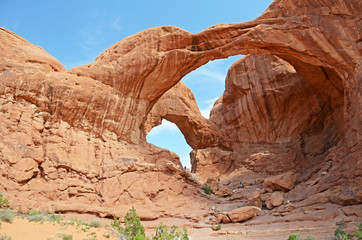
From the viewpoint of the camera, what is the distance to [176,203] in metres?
17.5

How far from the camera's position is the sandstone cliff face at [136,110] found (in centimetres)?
1555

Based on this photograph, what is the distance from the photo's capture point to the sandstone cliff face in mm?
15547

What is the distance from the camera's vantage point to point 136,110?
2125cm

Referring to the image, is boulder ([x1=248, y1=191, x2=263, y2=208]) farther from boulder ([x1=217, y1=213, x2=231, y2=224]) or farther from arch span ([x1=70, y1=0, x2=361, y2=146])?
arch span ([x1=70, y1=0, x2=361, y2=146])

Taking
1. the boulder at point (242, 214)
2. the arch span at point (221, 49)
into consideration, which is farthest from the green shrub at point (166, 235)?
the arch span at point (221, 49)

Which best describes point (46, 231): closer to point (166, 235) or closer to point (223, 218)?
point (166, 235)

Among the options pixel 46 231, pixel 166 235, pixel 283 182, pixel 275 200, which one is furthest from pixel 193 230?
pixel 46 231


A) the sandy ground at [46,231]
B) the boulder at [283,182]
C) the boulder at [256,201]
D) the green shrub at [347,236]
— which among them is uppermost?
the boulder at [283,182]

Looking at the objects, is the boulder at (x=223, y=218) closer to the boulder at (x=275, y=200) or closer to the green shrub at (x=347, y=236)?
the boulder at (x=275, y=200)

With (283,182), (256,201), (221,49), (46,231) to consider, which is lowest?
(46,231)

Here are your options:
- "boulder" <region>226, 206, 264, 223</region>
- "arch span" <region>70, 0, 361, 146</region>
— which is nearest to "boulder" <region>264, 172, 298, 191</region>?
"boulder" <region>226, 206, 264, 223</region>

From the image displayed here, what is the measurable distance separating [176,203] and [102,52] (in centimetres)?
1258

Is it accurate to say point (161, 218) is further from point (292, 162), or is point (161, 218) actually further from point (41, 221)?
point (292, 162)

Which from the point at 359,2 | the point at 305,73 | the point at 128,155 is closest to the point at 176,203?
the point at 128,155
